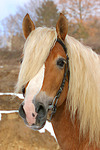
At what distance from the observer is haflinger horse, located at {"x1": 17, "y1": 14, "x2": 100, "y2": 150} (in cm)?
147

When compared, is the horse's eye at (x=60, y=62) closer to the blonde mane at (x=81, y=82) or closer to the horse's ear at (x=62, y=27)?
the blonde mane at (x=81, y=82)

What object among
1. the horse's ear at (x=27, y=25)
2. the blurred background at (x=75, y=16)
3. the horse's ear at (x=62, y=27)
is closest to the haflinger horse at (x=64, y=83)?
the horse's ear at (x=62, y=27)

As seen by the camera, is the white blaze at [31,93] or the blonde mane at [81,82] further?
the blonde mane at [81,82]

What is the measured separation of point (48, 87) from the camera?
1465mm

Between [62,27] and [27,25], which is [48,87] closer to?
[62,27]

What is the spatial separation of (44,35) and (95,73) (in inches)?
26.9

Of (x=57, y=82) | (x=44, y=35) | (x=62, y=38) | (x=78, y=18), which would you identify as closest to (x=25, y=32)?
(x=44, y=35)

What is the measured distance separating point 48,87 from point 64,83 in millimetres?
224

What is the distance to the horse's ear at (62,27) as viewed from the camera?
1.65 meters

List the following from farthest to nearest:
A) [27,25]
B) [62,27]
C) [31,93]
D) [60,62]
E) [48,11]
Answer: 1. [48,11]
2. [27,25]
3. [62,27]
4. [60,62]
5. [31,93]

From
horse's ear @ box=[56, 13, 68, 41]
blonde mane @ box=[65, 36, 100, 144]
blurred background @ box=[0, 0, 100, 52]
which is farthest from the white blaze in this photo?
blurred background @ box=[0, 0, 100, 52]

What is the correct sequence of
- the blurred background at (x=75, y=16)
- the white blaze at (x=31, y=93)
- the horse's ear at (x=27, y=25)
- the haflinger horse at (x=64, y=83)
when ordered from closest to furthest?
the white blaze at (x=31, y=93) → the haflinger horse at (x=64, y=83) → the horse's ear at (x=27, y=25) → the blurred background at (x=75, y=16)

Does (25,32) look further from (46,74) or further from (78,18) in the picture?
(78,18)

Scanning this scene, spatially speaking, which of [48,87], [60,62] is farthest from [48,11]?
[48,87]
